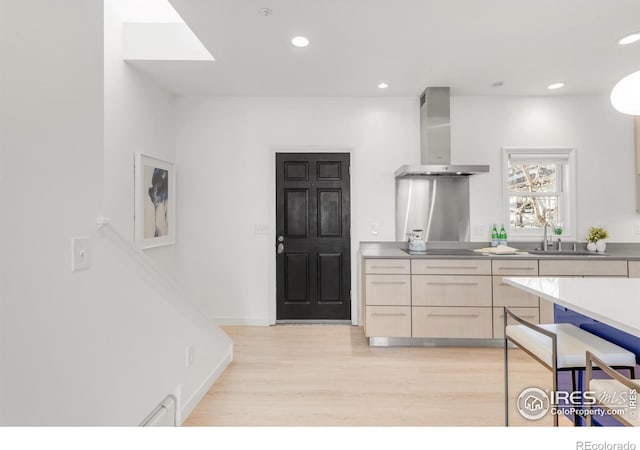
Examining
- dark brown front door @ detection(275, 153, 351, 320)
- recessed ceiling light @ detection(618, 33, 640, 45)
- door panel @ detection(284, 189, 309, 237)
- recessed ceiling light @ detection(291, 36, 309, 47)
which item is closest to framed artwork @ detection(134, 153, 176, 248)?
dark brown front door @ detection(275, 153, 351, 320)

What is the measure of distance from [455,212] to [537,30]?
1.84 metres

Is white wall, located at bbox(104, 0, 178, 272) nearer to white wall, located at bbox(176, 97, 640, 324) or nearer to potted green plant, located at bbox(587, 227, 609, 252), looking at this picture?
white wall, located at bbox(176, 97, 640, 324)

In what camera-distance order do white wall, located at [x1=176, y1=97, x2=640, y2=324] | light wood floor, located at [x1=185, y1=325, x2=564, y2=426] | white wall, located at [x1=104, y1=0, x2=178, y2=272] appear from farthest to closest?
white wall, located at [x1=176, y1=97, x2=640, y2=324]
white wall, located at [x1=104, y1=0, x2=178, y2=272]
light wood floor, located at [x1=185, y1=325, x2=564, y2=426]

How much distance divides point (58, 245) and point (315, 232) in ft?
9.54

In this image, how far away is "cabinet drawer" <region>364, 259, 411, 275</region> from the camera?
318 cm

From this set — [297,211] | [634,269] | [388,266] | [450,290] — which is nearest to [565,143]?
[634,269]

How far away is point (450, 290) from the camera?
10.3ft

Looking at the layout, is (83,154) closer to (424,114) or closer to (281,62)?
(281,62)

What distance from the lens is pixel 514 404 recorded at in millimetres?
2174

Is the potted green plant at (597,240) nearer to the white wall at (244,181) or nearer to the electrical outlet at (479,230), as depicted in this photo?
the electrical outlet at (479,230)

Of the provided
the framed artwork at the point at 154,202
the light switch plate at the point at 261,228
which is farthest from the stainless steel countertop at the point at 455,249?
the framed artwork at the point at 154,202

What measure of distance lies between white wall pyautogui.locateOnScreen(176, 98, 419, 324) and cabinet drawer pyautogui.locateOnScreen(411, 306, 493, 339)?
0.92 meters

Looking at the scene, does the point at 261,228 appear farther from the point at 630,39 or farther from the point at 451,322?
the point at 630,39
